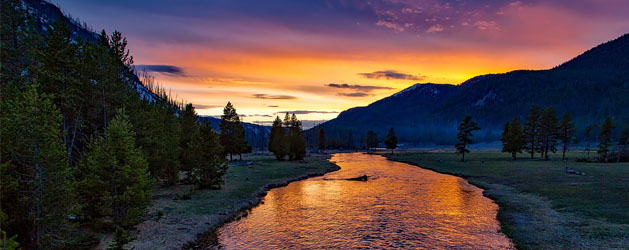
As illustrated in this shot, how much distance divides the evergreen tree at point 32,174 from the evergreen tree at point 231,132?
2717 inches

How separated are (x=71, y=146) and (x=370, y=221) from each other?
27.3 meters

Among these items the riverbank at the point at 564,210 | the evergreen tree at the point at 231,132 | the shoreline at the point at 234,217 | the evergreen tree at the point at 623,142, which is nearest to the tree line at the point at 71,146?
the shoreline at the point at 234,217

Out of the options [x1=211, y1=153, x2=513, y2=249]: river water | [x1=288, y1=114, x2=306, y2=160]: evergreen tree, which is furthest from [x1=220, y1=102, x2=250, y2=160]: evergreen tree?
[x1=211, y1=153, x2=513, y2=249]: river water

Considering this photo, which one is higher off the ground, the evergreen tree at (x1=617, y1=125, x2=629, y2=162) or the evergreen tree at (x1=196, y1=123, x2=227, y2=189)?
the evergreen tree at (x1=617, y1=125, x2=629, y2=162)

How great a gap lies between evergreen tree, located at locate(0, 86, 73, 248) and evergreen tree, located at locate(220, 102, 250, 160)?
226ft

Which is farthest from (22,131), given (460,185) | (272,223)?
(460,185)

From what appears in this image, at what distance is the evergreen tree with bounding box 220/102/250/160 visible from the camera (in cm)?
8531

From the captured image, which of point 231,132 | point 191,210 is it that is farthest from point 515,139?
point 191,210

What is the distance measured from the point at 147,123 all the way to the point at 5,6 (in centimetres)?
1630

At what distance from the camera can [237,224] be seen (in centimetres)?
2714

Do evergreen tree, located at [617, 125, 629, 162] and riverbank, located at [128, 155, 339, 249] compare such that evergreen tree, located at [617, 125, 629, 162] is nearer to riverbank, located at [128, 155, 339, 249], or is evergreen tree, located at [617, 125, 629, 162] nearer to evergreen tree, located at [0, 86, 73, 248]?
riverbank, located at [128, 155, 339, 249]

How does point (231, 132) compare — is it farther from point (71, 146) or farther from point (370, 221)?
point (370, 221)

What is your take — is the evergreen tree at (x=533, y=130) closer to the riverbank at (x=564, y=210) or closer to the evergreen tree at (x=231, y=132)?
the riverbank at (x=564, y=210)

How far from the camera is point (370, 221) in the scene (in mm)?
27641
